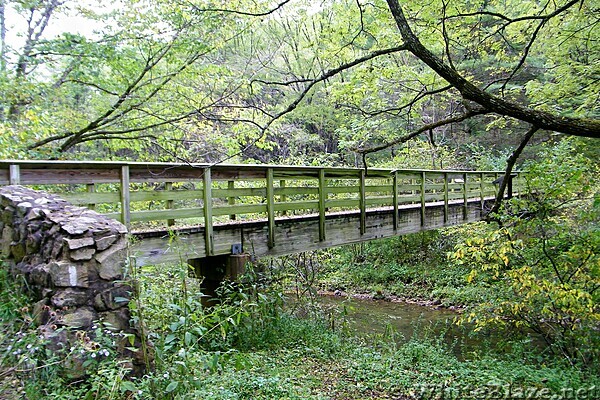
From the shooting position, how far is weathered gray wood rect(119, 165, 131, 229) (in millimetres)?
4344

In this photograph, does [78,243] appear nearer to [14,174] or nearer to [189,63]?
[14,174]

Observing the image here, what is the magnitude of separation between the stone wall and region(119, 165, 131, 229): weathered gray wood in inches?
42.9

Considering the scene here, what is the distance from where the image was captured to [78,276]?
9.19ft

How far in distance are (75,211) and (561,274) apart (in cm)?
621

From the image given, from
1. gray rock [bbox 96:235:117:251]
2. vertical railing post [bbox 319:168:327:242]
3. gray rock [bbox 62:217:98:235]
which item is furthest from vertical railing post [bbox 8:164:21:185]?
vertical railing post [bbox 319:168:327:242]

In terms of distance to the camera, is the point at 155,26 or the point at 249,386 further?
the point at 155,26

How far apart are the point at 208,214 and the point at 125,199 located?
1.01m

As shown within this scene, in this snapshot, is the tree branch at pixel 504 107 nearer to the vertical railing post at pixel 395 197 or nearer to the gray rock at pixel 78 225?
the gray rock at pixel 78 225

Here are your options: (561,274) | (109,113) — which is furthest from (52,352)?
(109,113)

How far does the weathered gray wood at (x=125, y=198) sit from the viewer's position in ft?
14.3

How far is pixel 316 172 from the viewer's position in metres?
6.44

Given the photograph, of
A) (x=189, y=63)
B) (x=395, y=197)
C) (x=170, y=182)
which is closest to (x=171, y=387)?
(x=170, y=182)

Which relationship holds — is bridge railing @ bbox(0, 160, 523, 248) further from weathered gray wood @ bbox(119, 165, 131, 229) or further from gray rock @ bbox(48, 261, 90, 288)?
gray rock @ bbox(48, 261, 90, 288)

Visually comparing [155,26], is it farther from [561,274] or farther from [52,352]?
[561,274]
